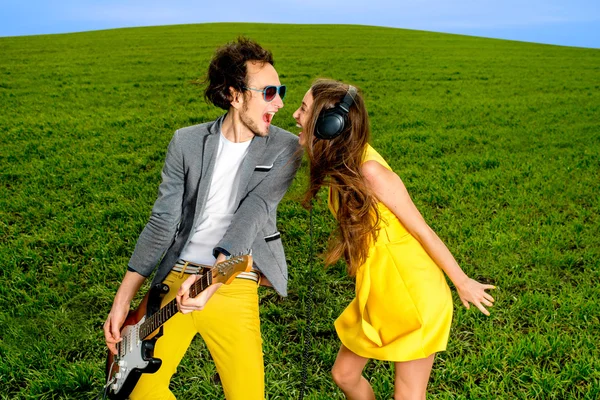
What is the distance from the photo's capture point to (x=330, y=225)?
635 cm

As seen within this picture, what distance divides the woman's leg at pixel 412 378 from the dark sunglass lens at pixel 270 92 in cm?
157

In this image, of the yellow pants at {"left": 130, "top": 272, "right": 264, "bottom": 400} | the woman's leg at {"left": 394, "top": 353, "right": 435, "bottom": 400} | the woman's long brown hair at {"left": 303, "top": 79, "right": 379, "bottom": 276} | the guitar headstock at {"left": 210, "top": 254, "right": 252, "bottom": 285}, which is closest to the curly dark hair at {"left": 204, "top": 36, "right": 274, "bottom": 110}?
the woman's long brown hair at {"left": 303, "top": 79, "right": 379, "bottom": 276}

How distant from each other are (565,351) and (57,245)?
497cm

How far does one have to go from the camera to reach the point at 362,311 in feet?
8.66

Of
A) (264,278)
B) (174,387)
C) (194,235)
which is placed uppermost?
(194,235)

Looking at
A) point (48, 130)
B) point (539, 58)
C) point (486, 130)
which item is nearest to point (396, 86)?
point (486, 130)

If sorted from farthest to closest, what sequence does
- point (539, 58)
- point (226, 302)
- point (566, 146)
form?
point (539, 58) < point (566, 146) < point (226, 302)

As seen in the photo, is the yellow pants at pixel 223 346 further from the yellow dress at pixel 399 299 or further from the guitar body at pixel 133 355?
the yellow dress at pixel 399 299

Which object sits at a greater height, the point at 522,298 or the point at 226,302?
the point at 226,302

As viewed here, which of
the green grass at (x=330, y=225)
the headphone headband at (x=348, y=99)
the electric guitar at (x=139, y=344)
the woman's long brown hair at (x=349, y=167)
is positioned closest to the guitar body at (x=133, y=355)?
the electric guitar at (x=139, y=344)

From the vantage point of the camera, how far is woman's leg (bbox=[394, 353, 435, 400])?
8.30 ft

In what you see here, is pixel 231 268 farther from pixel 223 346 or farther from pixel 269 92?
pixel 269 92

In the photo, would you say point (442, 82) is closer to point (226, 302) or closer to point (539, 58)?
point (539, 58)

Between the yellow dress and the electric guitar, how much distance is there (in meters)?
0.82
